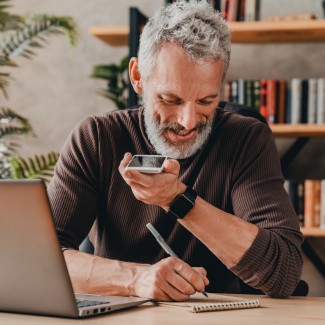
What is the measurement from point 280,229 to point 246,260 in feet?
0.48

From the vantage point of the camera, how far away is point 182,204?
1371 millimetres

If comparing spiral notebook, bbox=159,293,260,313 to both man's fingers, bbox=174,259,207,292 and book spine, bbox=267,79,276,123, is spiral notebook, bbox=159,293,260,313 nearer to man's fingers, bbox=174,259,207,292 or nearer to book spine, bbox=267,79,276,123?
man's fingers, bbox=174,259,207,292

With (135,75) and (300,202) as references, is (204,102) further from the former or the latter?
(300,202)

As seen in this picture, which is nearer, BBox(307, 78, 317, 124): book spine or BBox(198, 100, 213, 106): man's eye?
BBox(198, 100, 213, 106): man's eye

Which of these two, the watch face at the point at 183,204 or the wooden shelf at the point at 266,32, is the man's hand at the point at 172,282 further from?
the wooden shelf at the point at 266,32

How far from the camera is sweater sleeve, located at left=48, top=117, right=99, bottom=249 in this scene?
163 cm

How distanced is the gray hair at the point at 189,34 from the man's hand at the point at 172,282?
1.71 ft

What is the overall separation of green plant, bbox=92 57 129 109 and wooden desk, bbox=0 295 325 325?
200 centimetres

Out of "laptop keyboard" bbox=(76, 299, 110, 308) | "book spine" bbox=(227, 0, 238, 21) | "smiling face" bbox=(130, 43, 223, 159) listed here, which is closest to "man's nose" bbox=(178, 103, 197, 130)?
"smiling face" bbox=(130, 43, 223, 159)

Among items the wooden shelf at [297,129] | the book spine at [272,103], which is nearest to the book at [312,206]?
the wooden shelf at [297,129]

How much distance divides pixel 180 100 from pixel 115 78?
1.59m

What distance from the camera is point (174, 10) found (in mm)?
1637

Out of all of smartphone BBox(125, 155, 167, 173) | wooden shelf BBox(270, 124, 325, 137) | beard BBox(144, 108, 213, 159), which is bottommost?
wooden shelf BBox(270, 124, 325, 137)

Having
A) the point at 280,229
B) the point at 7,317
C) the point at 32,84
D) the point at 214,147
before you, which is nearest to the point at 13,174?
the point at 32,84
